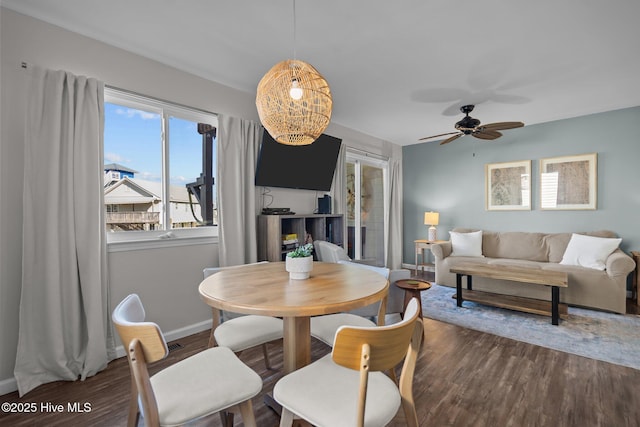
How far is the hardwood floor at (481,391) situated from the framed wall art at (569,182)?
117 inches

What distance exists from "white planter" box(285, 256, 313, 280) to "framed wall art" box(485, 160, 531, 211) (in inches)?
185

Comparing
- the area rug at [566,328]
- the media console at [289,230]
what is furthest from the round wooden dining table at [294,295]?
the area rug at [566,328]

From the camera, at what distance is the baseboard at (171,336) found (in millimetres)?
1959

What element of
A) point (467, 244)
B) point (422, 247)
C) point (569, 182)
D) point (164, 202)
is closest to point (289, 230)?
point (164, 202)

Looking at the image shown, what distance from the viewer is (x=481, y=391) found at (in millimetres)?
1983

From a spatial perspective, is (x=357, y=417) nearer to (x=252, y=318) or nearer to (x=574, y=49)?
(x=252, y=318)

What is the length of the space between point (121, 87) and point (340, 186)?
3076mm

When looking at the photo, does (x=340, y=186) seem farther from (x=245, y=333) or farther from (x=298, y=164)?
(x=245, y=333)

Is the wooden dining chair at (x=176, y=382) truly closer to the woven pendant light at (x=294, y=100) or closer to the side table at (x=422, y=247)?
the woven pendant light at (x=294, y=100)

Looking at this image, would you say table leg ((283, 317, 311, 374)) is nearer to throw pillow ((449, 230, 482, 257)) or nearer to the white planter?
the white planter

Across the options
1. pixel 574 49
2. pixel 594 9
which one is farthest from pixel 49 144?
pixel 574 49

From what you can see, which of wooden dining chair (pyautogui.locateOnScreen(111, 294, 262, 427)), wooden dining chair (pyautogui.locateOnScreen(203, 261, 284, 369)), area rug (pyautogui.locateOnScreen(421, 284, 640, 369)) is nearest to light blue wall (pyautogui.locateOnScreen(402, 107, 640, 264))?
area rug (pyautogui.locateOnScreen(421, 284, 640, 369))

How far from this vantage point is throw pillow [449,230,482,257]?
4824mm

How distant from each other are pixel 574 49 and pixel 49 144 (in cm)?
433
